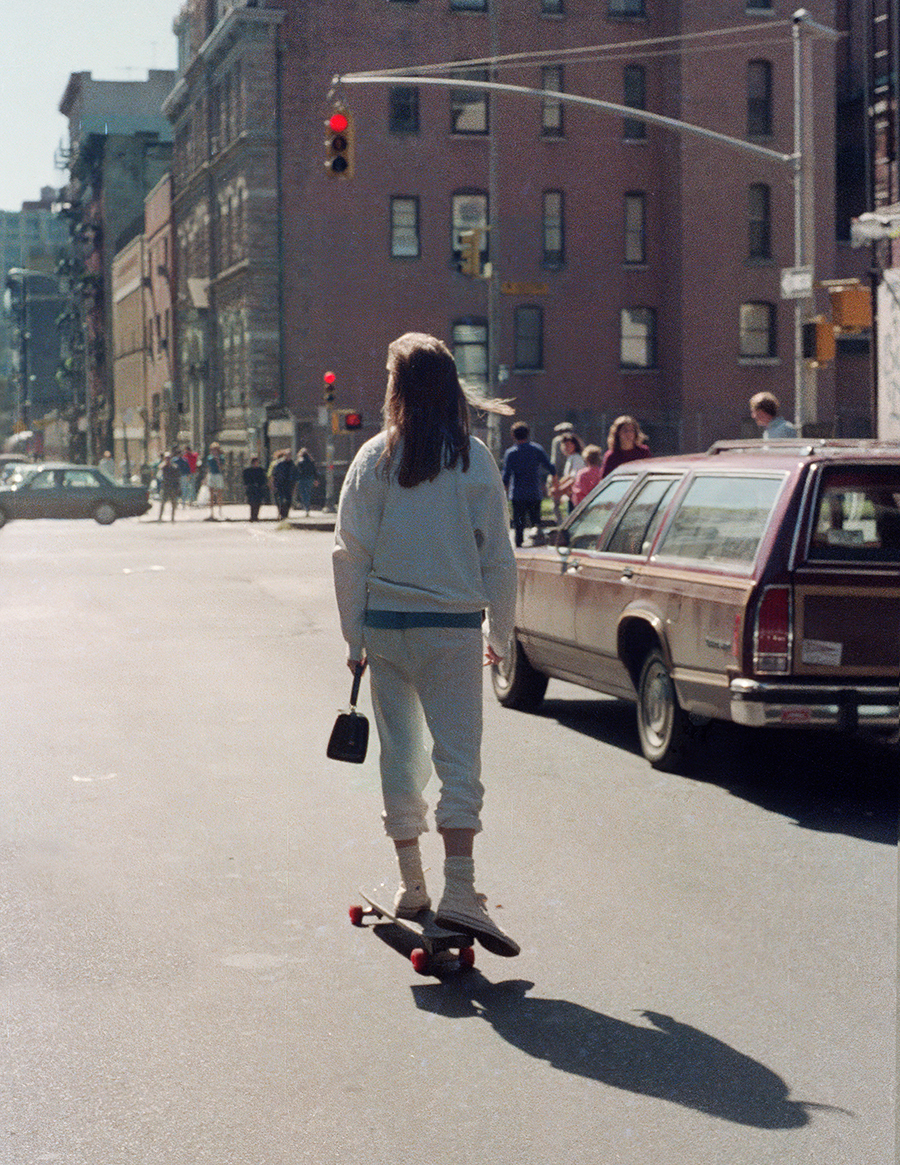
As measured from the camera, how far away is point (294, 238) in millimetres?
52031

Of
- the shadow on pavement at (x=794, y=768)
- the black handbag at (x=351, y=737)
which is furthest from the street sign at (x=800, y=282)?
the black handbag at (x=351, y=737)

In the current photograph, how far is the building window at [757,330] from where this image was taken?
5281cm

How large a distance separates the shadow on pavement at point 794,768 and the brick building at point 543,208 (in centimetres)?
4069

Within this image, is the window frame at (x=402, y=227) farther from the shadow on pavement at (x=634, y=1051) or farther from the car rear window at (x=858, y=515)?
the shadow on pavement at (x=634, y=1051)

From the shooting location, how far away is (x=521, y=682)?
1138cm

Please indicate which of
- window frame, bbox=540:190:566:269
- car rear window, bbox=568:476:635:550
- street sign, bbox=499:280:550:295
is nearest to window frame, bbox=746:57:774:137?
window frame, bbox=540:190:566:269

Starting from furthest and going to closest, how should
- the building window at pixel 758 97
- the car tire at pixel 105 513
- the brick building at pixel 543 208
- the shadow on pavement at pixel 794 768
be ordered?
1. the brick building at pixel 543 208
2. the building window at pixel 758 97
3. the car tire at pixel 105 513
4. the shadow on pavement at pixel 794 768

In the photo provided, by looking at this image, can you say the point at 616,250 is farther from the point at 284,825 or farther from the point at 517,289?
the point at 284,825

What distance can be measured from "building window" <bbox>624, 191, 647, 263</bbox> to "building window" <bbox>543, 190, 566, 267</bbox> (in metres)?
1.95

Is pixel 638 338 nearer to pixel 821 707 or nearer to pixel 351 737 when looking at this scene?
pixel 821 707

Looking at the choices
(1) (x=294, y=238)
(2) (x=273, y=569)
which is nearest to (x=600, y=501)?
(2) (x=273, y=569)

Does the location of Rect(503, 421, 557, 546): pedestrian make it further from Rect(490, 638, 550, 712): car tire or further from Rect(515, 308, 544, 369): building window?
Rect(515, 308, 544, 369): building window

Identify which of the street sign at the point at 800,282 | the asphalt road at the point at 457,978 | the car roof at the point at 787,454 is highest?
the street sign at the point at 800,282

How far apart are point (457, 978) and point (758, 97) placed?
162ft
